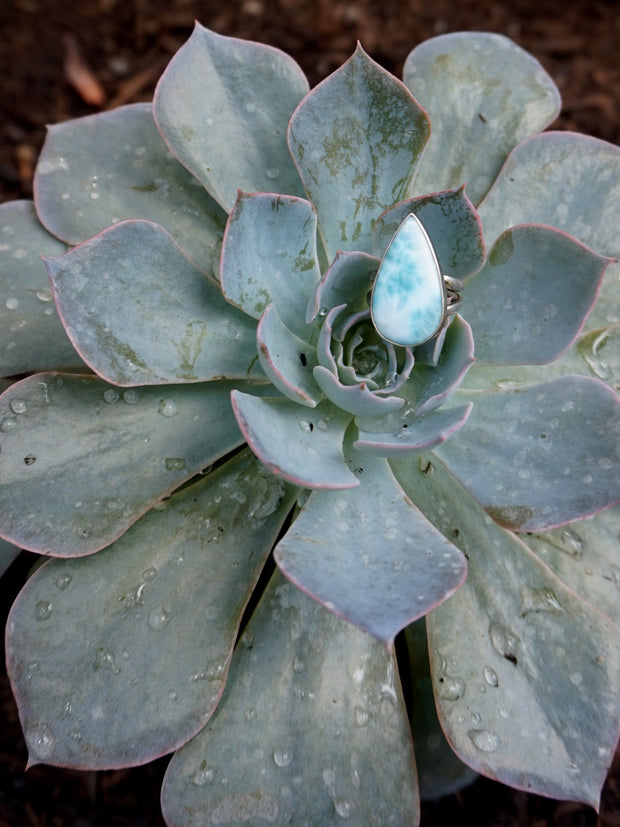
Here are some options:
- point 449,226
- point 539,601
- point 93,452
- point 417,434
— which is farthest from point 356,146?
point 539,601

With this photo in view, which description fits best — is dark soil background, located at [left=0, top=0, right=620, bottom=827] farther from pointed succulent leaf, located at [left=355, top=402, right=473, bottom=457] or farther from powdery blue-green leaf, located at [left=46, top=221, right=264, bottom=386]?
pointed succulent leaf, located at [left=355, top=402, right=473, bottom=457]

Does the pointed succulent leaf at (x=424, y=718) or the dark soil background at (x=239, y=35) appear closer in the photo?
the pointed succulent leaf at (x=424, y=718)

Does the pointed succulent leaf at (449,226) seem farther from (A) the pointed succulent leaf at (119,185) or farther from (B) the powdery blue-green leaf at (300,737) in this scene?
(B) the powdery blue-green leaf at (300,737)

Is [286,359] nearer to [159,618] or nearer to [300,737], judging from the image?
[159,618]

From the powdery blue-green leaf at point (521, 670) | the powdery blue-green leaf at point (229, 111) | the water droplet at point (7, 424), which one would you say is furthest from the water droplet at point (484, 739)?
the powdery blue-green leaf at point (229, 111)

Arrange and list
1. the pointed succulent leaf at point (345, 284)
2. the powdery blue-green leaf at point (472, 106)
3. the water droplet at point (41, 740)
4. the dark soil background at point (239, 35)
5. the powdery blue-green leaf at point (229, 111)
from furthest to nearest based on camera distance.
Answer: the dark soil background at point (239, 35) < the powdery blue-green leaf at point (472, 106) < the powdery blue-green leaf at point (229, 111) < the pointed succulent leaf at point (345, 284) < the water droplet at point (41, 740)

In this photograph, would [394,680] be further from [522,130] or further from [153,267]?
[522,130]
